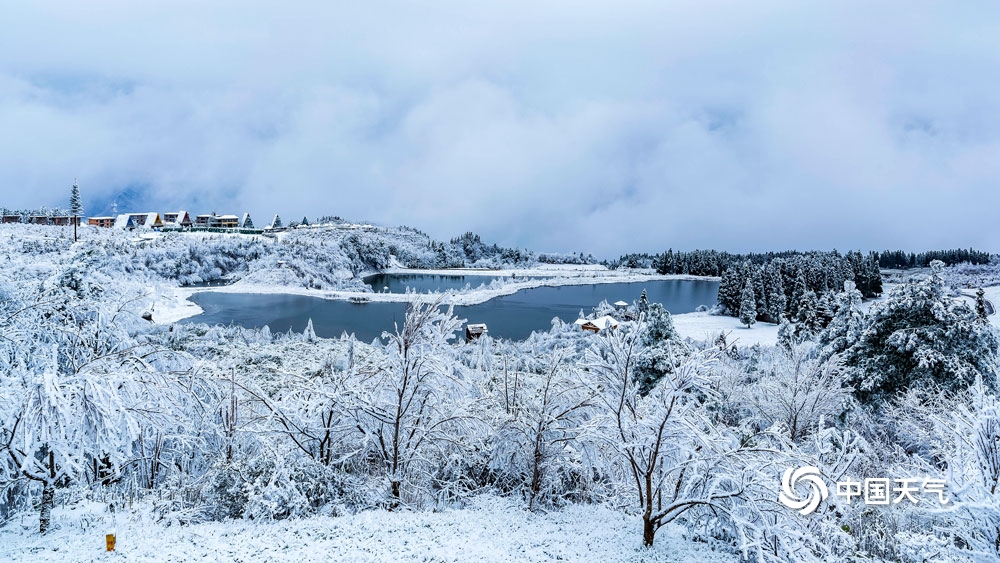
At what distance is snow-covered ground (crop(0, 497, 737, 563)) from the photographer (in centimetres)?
471

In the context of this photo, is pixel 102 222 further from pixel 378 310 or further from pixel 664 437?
pixel 664 437

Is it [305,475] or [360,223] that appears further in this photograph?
[360,223]

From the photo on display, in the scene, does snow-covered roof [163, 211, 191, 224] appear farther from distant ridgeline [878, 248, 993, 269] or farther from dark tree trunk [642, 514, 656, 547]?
distant ridgeline [878, 248, 993, 269]

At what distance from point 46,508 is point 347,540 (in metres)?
3.07

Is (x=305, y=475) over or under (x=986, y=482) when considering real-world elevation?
under

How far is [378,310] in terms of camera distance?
52.3m

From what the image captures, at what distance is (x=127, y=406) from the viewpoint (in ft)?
14.9

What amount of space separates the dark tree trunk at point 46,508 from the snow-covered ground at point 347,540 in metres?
0.06

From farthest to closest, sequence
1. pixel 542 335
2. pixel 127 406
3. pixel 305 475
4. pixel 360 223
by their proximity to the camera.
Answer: pixel 360 223 → pixel 542 335 → pixel 305 475 → pixel 127 406

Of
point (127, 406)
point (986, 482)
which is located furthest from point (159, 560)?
point (986, 482)

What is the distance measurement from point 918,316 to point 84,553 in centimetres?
1718

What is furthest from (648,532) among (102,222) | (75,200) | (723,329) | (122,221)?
(122,221)

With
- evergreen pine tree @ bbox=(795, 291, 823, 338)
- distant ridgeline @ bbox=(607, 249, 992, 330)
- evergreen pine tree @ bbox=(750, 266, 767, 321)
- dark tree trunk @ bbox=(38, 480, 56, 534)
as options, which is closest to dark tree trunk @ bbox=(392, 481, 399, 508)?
dark tree trunk @ bbox=(38, 480, 56, 534)

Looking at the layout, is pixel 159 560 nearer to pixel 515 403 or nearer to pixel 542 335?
pixel 515 403
